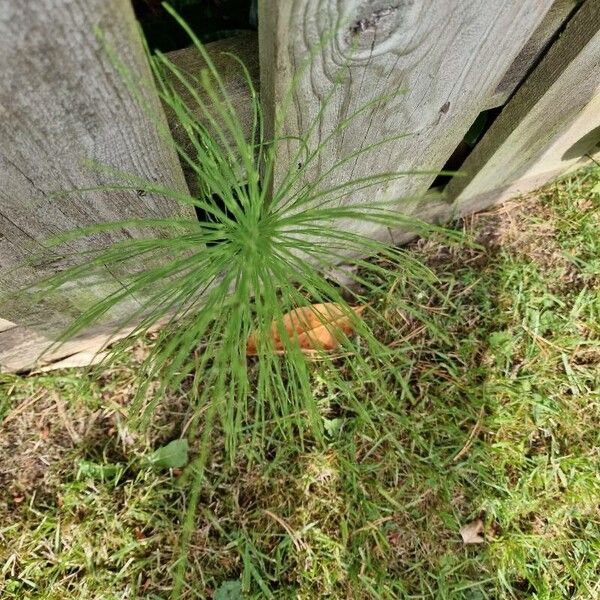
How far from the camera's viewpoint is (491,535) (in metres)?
1.61

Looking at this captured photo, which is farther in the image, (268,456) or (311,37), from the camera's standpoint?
(268,456)

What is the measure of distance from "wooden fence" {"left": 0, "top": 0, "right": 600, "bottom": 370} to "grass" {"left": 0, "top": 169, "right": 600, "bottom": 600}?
0.42 m

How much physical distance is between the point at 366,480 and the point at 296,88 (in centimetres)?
121

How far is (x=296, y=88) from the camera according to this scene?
34.5 inches

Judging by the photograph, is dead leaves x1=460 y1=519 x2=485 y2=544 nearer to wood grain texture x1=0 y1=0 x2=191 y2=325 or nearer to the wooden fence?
the wooden fence

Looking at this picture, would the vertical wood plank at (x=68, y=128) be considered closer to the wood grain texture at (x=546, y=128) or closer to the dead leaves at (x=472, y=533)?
the wood grain texture at (x=546, y=128)

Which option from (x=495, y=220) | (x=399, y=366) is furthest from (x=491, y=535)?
(x=495, y=220)

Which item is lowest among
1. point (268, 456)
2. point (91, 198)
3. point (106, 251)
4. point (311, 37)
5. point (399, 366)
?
point (268, 456)

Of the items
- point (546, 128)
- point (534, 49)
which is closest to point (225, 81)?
point (534, 49)

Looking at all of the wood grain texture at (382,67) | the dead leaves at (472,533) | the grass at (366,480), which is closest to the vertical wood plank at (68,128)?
the wood grain texture at (382,67)

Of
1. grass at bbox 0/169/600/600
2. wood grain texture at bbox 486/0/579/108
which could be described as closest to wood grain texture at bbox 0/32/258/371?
grass at bbox 0/169/600/600

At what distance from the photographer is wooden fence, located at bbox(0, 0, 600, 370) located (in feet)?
2.17

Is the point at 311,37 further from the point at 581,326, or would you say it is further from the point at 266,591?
the point at 581,326

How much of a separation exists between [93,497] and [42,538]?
177mm
